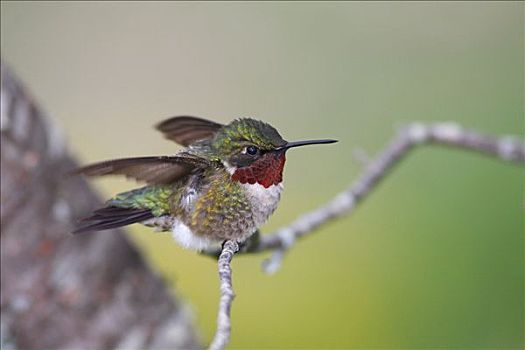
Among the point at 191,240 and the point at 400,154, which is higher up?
the point at 400,154

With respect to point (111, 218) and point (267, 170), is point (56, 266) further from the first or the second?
point (267, 170)

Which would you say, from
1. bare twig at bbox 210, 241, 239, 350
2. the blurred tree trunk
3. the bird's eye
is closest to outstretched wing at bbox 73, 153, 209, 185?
the bird's eye

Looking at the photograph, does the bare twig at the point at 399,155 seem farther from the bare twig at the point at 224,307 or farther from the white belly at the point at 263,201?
the bare twig at the point at 224,307

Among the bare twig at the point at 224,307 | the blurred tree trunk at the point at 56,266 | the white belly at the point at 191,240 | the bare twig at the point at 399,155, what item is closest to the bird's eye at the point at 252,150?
the white belly at the point at 191,240

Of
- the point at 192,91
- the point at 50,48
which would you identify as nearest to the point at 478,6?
the point at 192,91

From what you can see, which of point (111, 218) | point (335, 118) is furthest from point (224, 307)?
point (335, 118)

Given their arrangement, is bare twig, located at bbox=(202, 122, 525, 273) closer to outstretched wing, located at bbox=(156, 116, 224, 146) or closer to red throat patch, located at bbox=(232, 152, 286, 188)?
outstretched wing, located at bbox=(156, 116, 224, 146)

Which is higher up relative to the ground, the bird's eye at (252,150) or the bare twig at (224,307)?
the bird's eye at (252,150)
